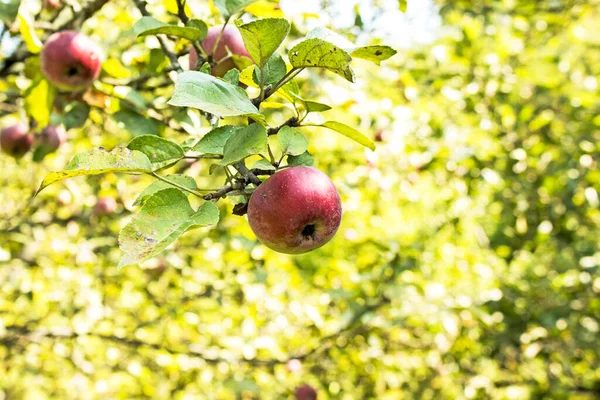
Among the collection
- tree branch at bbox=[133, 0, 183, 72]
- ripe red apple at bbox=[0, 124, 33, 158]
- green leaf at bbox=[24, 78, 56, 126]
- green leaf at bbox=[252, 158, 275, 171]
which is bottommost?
ripe red apple at bbox=[0, 124, 33, 158]

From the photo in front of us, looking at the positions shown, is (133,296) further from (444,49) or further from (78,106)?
(444,49)

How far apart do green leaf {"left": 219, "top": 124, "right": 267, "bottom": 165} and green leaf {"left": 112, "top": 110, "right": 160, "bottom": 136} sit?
29.8 inches

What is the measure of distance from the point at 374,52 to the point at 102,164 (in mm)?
451

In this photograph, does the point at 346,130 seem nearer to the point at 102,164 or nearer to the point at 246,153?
the point at 246,153

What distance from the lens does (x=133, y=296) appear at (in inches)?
149

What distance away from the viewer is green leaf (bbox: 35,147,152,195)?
0.81 m

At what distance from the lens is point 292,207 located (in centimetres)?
94

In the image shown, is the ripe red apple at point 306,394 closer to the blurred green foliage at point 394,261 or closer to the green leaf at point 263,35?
the blurred green foliage at point 394,261

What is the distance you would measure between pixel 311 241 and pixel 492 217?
3.10 meters

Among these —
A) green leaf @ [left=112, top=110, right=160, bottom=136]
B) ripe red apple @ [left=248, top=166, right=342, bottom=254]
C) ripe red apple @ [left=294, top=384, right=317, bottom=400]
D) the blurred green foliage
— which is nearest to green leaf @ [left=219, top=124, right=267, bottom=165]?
ripe red apple @ [left=248, top=166, right=342, bottom=254]

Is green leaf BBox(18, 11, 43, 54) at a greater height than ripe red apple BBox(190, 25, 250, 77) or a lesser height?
lesser

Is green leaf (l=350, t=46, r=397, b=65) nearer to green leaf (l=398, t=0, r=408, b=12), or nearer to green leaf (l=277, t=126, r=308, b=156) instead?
green leaf (l=277, t=126, r=308, b=156)

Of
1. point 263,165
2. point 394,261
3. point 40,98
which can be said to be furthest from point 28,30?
point 394,261

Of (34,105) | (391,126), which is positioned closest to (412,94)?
(391,126)
